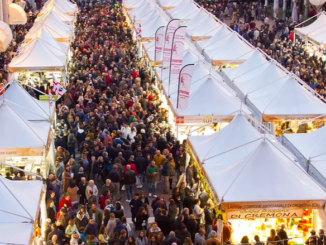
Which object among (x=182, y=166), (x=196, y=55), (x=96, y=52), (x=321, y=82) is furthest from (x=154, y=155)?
(x=96, y=52)

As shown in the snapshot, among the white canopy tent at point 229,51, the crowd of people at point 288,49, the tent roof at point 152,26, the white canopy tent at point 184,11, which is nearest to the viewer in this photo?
the white canopy tent at point 229,51

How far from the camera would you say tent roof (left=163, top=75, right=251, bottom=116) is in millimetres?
15164

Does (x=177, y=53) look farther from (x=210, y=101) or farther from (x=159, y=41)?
(x=159, y=41)

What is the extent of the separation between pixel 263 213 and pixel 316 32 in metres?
16.9

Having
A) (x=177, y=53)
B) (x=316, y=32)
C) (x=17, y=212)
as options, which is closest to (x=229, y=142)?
(x=17, y=212)

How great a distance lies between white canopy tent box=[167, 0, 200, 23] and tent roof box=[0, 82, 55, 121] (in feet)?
49.7

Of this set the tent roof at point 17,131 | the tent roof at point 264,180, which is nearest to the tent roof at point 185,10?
the tent roof at point 17,131

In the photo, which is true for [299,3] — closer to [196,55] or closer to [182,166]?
[196,55]

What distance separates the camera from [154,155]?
13836 mm

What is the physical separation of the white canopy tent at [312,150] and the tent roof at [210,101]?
7.56 feet

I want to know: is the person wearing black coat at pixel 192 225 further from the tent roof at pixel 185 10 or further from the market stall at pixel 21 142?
the tent roof at pixel 185 10

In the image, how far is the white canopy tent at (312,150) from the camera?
38.0ft

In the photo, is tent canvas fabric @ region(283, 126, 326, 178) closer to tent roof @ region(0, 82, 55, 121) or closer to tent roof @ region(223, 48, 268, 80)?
tent roof @ region(223, 48, 268, 80)

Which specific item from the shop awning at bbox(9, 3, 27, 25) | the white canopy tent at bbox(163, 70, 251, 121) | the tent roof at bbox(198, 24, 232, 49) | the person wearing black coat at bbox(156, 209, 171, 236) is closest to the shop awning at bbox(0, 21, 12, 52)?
the shop awning at bbox(9, 3, 27, 25)
